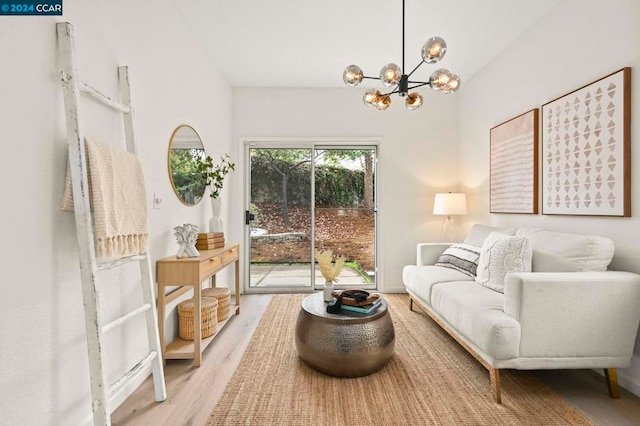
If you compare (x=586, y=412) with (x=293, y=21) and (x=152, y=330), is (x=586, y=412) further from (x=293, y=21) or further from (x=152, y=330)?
(x=293, y=21)

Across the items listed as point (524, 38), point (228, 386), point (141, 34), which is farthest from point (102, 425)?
point (524, 38)

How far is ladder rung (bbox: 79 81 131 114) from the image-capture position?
1.49 metres

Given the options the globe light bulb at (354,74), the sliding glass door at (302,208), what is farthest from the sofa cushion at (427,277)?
the globe light bulb at (354,74)

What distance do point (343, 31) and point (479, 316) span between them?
259 cm

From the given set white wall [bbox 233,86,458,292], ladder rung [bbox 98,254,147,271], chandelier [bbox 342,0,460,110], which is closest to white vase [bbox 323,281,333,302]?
ladder rung [bbox 98,254,147,271]

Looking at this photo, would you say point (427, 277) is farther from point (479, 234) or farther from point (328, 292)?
point (328, 292)

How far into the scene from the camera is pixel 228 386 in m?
1.95

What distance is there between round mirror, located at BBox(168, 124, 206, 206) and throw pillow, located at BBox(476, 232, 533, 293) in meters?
2.54

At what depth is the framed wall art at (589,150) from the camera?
1.96 m

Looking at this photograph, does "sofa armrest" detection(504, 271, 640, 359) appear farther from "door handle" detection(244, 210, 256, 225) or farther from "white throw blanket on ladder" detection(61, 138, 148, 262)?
"door handle" detection(244, 210, 256, 225)

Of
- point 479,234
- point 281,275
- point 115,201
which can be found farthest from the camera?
point 281,275

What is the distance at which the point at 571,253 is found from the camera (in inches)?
80.0

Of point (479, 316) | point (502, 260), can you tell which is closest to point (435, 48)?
point (502, 260)

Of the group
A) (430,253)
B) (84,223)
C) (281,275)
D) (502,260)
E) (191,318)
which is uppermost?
(84,223)
